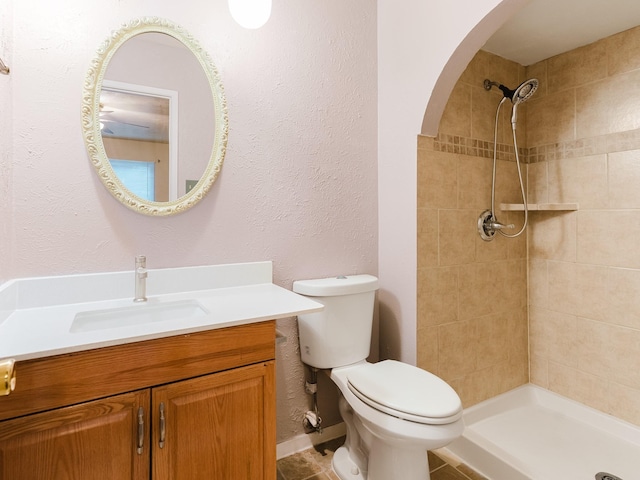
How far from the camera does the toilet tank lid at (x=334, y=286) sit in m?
1.56

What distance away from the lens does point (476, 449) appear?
1651 mm

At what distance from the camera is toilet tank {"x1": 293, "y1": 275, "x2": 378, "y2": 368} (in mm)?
1585

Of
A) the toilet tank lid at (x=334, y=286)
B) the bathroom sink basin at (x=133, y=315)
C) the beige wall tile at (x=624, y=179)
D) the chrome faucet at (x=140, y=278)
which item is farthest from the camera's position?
the beige wall tile at (x=624, y=179)

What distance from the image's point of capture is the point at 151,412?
0.97 meters

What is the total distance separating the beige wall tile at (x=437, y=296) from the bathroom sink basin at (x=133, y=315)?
1.05m

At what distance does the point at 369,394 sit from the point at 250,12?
63.0 inches

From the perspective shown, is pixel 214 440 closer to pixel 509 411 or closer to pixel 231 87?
pixel 231 87

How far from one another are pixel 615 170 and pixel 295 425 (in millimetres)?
2134

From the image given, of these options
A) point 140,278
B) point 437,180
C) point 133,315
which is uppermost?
point 437,180

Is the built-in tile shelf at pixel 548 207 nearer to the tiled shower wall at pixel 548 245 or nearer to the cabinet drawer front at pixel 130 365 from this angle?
the tiled shower wall at pixel 548 245

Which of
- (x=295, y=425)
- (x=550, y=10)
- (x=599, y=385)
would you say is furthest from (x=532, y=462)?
(x=550, y=10)

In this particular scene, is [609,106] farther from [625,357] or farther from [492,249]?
[625,357]

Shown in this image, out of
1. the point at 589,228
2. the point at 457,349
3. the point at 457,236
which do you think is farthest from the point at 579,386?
the point at 457,236

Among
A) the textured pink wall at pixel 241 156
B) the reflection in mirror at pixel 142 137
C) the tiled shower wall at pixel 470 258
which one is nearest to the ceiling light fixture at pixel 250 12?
the textured pink wall at pixel 241 156
